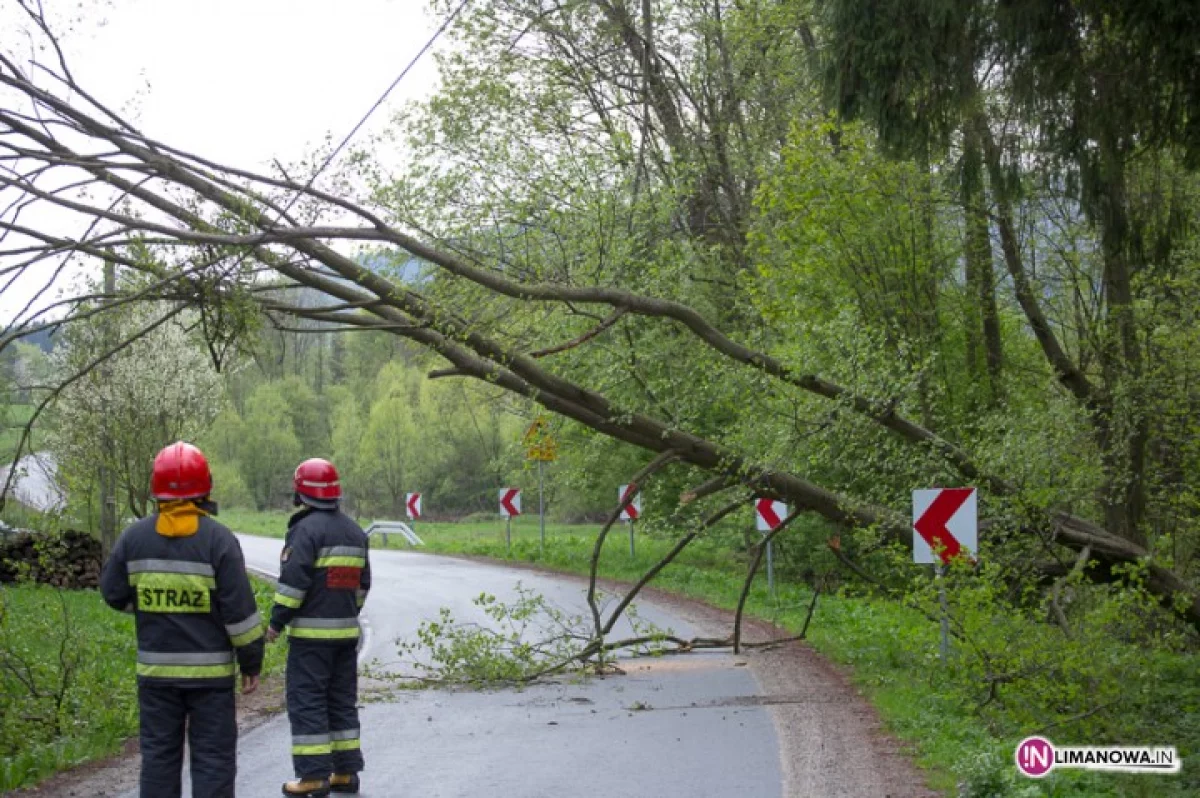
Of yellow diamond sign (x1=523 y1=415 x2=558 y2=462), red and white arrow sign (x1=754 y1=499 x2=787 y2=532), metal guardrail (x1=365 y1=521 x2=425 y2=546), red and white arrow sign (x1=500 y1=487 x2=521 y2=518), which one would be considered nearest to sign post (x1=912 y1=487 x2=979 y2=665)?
yellow diamond sign (x1=523 y1=415 x2=558 y2=462)

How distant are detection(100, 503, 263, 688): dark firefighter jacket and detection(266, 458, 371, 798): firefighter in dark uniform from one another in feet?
3.64

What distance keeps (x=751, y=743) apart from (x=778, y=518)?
992 centimetres

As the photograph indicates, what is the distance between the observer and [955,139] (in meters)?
11.5

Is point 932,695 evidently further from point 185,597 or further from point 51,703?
point 51,703

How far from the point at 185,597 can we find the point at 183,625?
0.13 meters

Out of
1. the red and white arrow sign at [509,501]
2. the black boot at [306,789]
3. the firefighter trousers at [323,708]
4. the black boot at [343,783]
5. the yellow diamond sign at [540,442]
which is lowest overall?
the black boot at [343,783]

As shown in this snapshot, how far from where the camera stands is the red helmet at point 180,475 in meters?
5.98

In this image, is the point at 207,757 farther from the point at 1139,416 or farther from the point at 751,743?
the point at 1139,416

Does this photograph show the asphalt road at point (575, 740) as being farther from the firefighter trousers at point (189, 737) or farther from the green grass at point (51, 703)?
the firefighter trousers at point (189, 737)

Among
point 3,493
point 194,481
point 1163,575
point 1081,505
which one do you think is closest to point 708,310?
point 1081,505

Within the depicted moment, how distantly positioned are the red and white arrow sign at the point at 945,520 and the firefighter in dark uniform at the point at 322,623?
5.27 m

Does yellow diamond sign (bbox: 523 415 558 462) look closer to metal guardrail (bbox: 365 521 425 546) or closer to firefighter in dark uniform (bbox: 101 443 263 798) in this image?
firefighter in dark uniform (bbox: 101 443 263 798)

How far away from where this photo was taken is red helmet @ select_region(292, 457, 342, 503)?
291 inches

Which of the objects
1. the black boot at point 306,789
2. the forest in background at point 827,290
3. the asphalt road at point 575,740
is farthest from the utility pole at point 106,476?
the black boot at point 306,789
